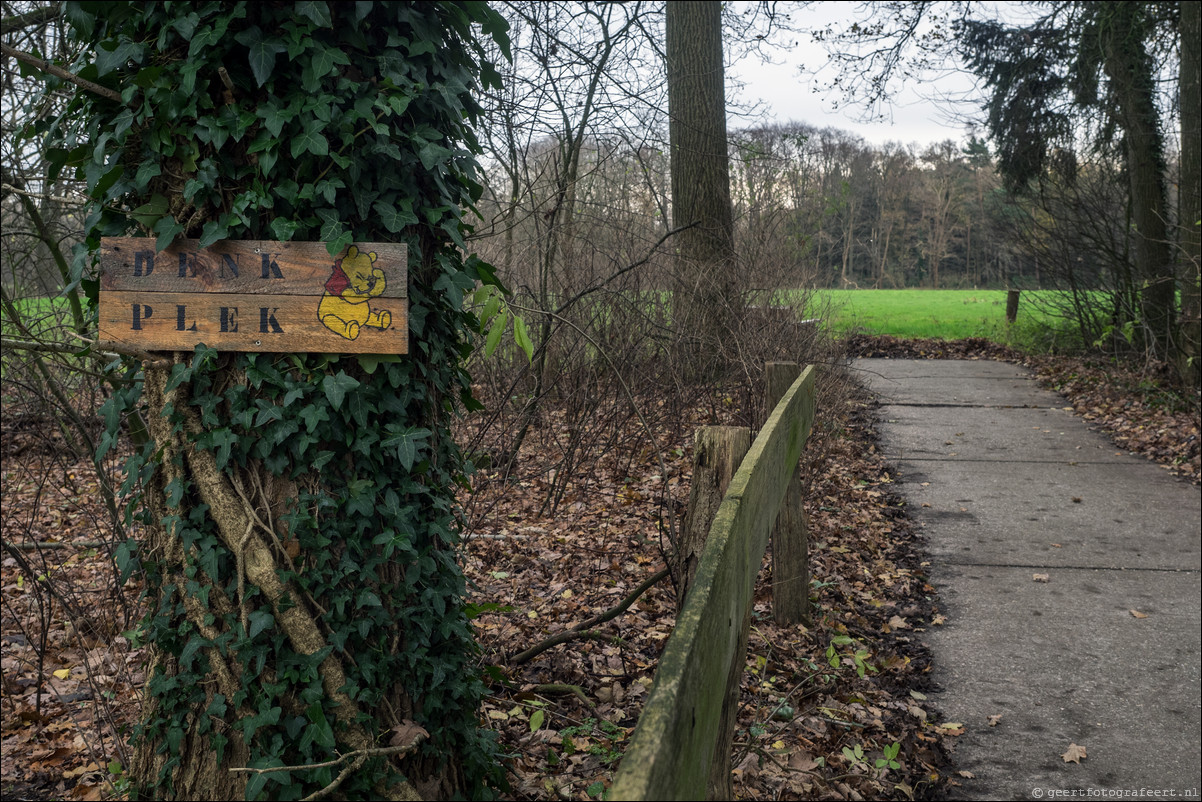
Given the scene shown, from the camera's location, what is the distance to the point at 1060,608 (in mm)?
5195

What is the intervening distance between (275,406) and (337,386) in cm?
18

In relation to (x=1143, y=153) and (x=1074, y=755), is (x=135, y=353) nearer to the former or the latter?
(x=1074, y=755)

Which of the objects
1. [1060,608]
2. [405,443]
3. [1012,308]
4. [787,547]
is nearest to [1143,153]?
[1012,308]

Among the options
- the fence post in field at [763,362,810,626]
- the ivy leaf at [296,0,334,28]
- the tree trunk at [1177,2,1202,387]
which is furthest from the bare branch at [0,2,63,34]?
the tree trunk at [1177,2,1202,387]

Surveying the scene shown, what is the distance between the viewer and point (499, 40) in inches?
108

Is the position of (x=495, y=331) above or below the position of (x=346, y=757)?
above

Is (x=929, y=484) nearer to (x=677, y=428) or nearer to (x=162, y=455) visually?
(x=677, y=428)

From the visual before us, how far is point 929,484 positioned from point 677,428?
2.45 metres

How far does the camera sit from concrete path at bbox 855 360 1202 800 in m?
3.65

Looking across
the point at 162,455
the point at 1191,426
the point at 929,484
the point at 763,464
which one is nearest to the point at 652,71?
the point at 929,484

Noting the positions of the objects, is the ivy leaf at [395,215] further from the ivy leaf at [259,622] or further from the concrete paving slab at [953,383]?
the concrete paving slab at [953,383]

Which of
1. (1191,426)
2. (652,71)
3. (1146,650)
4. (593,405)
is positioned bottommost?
(1146,650)

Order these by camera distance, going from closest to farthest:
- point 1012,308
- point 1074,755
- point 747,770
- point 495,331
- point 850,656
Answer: point 495,331, point 747,770, point 1074,755, point 850,656, point 1012,308

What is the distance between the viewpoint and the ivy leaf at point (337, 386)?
92.3 inches
